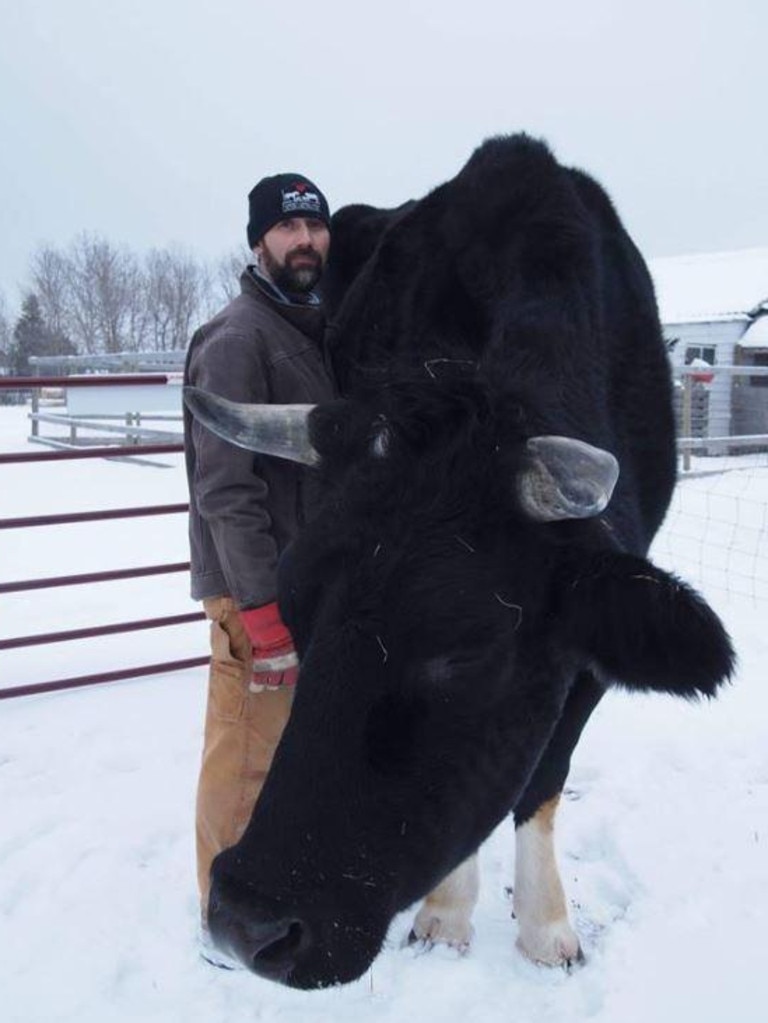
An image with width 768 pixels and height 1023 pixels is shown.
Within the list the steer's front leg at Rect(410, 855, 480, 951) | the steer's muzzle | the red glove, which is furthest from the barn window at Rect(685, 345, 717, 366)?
the steer's muzzle

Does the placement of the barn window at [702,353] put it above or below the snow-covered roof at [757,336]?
below

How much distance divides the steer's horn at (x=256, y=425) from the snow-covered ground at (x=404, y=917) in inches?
78.0

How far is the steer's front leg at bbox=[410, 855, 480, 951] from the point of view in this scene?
11.6 ft

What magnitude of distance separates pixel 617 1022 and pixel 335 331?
9.21 feet

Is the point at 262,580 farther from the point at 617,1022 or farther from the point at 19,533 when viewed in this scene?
the point at 19,533

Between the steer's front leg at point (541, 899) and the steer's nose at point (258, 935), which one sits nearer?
the steer's nose at point (258, 935)

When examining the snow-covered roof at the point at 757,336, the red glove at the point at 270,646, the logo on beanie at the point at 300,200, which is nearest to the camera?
the red glove at the point at 270,646

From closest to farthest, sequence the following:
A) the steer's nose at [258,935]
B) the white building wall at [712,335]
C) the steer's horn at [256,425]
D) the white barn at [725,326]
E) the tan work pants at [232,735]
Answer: the steer's nose at [258,935] < the steer's horn at [256,425] < the tan work pants at [232,735] < the white barn at [725,326] < the white building wall at [712,335]

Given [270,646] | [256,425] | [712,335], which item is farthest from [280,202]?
[712,335]

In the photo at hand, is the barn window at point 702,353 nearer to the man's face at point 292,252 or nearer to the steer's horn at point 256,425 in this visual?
the man's face at point 292,252

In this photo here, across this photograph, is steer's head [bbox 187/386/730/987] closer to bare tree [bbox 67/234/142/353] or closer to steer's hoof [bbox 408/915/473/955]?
steer's hoof [bbox 408/915/473/955]

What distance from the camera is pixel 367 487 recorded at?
8.09ft

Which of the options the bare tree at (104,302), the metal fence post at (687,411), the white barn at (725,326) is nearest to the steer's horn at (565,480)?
the metal fence post at (687,411)

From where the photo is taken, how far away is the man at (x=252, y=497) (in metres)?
3.05
